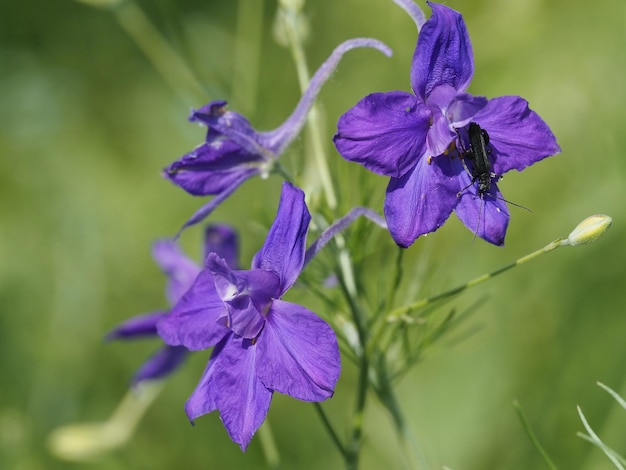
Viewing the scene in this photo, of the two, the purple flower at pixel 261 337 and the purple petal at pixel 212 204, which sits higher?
the purple petal at pixel 212 204

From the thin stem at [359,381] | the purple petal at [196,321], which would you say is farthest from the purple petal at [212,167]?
the thin stem at [359,381]

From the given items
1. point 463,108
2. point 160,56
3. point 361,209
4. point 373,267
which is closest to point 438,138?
point 463,108

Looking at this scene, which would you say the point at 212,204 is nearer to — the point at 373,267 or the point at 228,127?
the point at 228,127

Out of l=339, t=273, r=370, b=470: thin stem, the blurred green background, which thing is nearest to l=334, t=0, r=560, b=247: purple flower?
l=339, t=273, r=370, b=470: thin stem

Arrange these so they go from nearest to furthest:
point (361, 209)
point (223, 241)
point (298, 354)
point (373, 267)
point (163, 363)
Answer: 1. point (298, 354)
2. point (361, 209)
3. point (223, 241)
4. point (163, 363)
5. point (373, 267)

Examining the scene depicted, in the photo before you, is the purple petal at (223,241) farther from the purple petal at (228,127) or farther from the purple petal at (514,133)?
the purple petal at (514,133)

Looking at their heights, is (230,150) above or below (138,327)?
above

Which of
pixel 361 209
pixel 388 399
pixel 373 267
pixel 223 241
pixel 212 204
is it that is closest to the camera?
pixel 361 209

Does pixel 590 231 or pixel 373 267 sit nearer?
pixel 590 231
